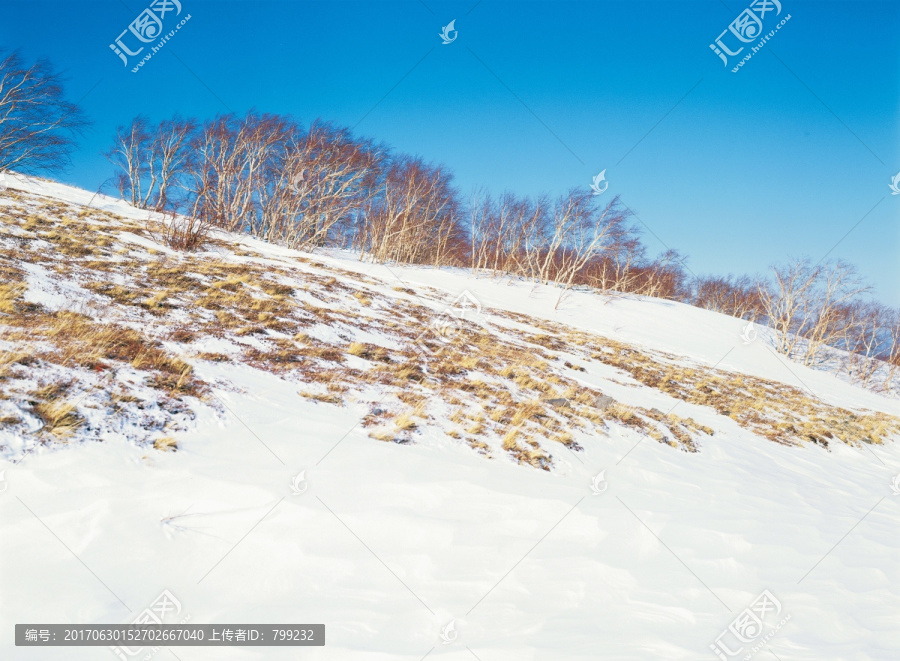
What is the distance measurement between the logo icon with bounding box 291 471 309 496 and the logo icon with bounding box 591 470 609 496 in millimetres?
2868

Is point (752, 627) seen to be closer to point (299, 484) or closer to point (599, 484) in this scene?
point (599, 484)

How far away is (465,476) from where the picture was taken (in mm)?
3850

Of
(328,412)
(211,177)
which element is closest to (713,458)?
(328,412)

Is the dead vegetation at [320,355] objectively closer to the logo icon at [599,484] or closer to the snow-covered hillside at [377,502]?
the snow-covered hillside at [377,502]

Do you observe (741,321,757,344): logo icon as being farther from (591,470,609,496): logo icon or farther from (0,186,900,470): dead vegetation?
(591,470,609,496): logo icon

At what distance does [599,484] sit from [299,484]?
3102mm

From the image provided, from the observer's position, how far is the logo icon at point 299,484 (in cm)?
303

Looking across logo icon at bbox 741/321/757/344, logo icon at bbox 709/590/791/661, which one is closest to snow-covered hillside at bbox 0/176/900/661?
logo icon at bbox 709/590/791/661

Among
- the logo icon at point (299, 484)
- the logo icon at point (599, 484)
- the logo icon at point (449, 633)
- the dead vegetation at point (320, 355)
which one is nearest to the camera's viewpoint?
the logo icon at point (449, 633)

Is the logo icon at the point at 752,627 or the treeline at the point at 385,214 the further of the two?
the treeline at the point at 385,214

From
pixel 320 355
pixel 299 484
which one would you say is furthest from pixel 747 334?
pixel 299 484

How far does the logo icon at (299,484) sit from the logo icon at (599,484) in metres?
2.87

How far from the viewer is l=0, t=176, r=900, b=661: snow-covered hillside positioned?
222cm

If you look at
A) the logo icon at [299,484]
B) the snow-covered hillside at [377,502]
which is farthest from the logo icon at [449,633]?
the logo icon at [299,484]
